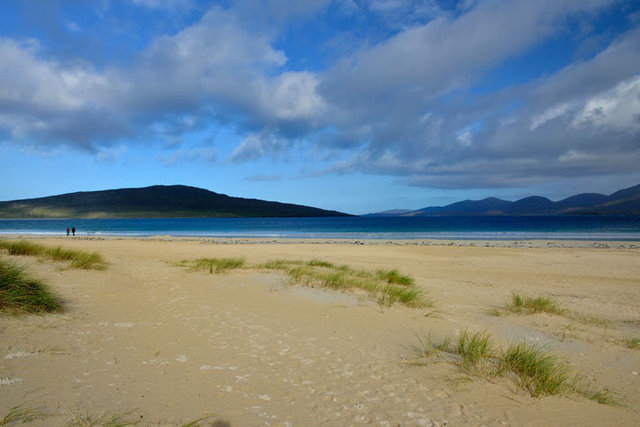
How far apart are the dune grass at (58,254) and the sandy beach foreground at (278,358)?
3.58 ft

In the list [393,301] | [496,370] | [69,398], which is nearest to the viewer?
[69,398]

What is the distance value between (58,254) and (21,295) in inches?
273

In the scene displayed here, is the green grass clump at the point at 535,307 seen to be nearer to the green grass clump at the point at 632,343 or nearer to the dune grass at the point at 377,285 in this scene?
the green grass clump at the point at 632,343

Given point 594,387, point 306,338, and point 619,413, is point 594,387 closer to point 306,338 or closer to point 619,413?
point 619,413

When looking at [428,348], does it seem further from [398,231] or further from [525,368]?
Result: [398,231]

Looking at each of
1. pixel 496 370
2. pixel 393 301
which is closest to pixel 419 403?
pixel 496 370

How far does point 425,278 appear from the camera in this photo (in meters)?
13.9

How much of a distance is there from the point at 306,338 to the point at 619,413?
13.1 ft

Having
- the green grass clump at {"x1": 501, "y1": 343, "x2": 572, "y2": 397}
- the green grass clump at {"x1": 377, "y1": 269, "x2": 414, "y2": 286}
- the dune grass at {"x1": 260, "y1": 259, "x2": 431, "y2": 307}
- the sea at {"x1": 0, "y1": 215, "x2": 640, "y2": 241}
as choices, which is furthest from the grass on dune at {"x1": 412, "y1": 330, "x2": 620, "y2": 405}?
the sea at {"x1": 0, "y1": 215, "x2": 640, "y2": 241}

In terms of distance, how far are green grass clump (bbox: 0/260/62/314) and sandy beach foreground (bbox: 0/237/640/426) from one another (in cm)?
31

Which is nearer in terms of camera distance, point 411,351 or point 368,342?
point 411,351

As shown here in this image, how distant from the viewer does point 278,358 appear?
4781mm

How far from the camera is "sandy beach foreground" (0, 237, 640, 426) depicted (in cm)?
340

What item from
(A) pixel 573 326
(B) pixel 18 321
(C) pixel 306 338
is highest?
(B) pixel 18 321
